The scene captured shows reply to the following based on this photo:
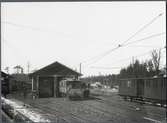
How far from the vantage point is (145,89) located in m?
25.2

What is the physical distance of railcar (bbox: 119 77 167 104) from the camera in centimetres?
2186

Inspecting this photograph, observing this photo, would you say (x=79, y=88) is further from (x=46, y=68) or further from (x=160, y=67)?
(x=46, y=68)

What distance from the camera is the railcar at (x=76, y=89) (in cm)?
3162

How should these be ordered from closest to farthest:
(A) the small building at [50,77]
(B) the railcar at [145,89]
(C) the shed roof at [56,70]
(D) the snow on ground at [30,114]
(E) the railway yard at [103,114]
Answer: (D) the snow on ground at [30,114], (E) the railway yard at [103,114], (B) the railcar at [145,89], (A) the small building at [50,77], (C) the shed roof at [56,70]

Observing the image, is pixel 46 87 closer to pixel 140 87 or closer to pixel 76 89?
pixel 76 89

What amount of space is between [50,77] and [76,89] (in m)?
11.4

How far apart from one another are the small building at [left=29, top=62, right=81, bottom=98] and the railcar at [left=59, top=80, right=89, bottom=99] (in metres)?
5.75

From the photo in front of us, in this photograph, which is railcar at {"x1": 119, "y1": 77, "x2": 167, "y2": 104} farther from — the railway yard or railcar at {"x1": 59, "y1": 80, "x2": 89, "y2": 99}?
railcar at {"x1": 59, "y1": 80, "x2": 89, "y2": 99}

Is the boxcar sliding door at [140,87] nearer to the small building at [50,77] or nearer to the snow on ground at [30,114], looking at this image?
the snow on ground at [30,114]

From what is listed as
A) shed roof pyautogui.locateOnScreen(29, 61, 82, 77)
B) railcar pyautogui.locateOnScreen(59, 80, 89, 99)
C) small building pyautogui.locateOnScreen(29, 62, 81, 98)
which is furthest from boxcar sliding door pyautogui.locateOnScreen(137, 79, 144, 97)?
shed roof pyautogui.locateOnScreen(29, 61, 82, 77)

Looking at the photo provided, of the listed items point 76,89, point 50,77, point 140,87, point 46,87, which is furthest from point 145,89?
point 50,77

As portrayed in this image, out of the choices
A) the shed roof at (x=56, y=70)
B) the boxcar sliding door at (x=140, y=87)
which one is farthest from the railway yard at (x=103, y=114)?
the shed roof at (x=56, y=70)

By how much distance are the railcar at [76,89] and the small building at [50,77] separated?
18.9 feet

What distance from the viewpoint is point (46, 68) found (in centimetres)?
4503
